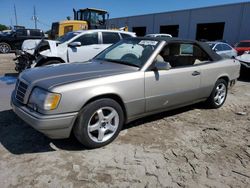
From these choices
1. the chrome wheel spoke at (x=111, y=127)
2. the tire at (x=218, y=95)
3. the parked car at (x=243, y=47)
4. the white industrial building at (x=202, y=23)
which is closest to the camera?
the chrome wheel spoke at (x=111, y=127)

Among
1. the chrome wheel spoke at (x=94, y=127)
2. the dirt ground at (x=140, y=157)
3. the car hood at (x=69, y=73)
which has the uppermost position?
the car hood at (x=69, y=73)

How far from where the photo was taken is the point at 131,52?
428 cm

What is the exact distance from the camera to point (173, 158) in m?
3.24

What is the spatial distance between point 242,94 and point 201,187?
5231 mm

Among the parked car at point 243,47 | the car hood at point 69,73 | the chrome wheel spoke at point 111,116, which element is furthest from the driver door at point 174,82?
the parked car at point 243,47

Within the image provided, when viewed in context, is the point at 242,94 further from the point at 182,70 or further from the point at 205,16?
the point at 205,16

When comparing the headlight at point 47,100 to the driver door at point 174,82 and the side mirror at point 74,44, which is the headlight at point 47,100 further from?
the side mirror at point 74,44

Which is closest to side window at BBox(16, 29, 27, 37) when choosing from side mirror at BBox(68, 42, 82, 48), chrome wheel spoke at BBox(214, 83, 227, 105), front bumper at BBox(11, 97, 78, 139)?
side mirror at BBox(68, 42, 82, 48)

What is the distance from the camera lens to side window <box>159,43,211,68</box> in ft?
14.4

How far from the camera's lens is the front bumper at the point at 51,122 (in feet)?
9.62

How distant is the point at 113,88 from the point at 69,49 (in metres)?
4.91

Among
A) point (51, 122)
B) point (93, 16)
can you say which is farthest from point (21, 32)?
point (51, 122)

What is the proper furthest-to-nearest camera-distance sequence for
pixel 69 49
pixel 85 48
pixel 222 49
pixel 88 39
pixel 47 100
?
pixel 222 49
pixel 88 39
pixel 85 48
pixel 69 49
pixel 47 100

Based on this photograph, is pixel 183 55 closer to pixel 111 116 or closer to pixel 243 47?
pixel 111 116
